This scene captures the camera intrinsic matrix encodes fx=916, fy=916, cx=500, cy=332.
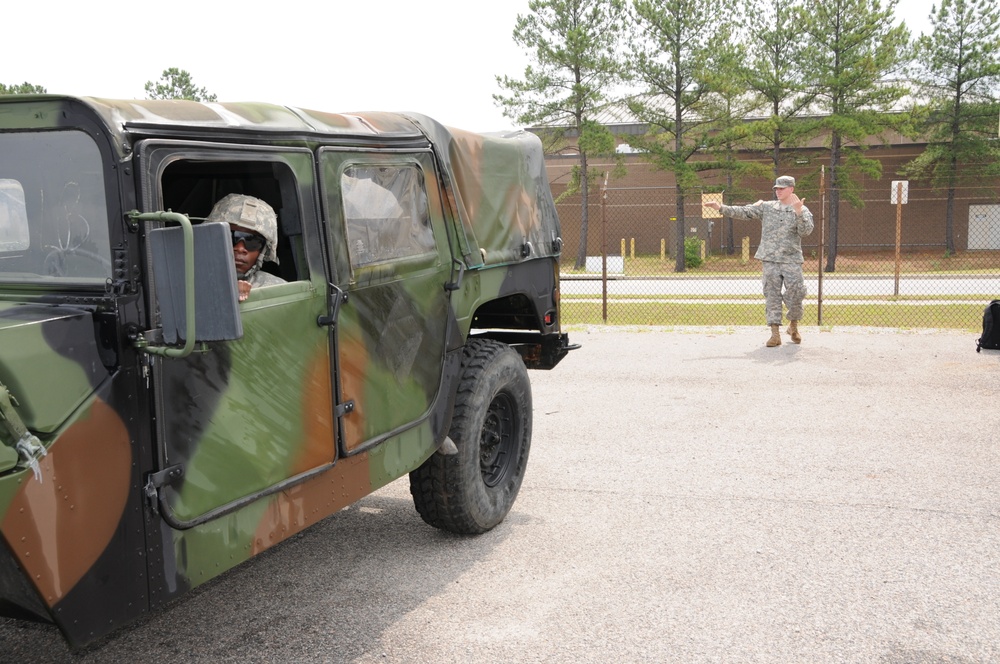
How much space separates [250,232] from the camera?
10.9 feet

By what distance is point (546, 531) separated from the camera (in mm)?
4941

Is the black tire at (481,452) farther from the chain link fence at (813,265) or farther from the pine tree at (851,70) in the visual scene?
the pine tree at (851,70)


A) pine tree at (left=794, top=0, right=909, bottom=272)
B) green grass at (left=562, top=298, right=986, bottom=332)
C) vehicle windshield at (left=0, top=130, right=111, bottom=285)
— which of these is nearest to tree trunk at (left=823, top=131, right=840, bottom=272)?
pine tree at (left=794, top=0, right=909, bottom=272)

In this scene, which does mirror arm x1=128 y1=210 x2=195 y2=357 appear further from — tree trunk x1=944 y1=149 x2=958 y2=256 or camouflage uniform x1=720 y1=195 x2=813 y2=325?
tree trunk x1=944 y1=149 x2=958 y2=256

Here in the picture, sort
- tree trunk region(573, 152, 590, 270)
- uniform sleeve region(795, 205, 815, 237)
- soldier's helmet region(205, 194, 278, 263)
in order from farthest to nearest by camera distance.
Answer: tree trunk region(573, 152, 590, 270), uniform sleeve region(795, 205, 815, 237), soldier's helmet region(205, 194, 278, 263)

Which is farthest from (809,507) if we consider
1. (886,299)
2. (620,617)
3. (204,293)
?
(886,299)

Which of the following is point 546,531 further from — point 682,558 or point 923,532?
point 923,532

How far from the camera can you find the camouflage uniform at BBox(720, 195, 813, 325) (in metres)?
10.4

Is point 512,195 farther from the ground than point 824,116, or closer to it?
closer to it

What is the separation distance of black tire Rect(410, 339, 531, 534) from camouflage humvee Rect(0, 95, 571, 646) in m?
0.02

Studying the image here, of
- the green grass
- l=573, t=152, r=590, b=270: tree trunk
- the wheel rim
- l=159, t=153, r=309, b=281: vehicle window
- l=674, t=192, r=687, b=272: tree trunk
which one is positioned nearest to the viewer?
l=159, t=153, r=309, b=281: vehicle window

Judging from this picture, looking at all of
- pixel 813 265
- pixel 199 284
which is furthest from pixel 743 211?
pixel 813 265

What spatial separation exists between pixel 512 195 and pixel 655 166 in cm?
2784

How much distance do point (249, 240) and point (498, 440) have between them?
2.20m
